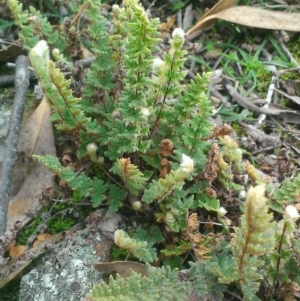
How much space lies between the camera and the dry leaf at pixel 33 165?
277 cm

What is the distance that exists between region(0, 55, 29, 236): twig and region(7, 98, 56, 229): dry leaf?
156mm

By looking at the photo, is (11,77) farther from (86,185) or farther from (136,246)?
(136,246)

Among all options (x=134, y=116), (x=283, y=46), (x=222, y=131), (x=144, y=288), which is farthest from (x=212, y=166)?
(x=283, y=46)

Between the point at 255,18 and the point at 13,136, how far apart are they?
177 centimetres

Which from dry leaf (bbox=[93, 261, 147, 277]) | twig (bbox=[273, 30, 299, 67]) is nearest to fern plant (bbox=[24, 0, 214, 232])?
dry leaf (bbox=[93, 261, 147, 277])

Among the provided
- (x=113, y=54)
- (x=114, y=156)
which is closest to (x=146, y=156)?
(x=114, y=156)

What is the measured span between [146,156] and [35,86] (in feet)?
2.79

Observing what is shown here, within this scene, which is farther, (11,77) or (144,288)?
(11,77)

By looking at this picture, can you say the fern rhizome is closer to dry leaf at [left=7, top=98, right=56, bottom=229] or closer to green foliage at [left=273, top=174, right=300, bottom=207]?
green foliage at [left=273, top=174, right=300, bottom=207]

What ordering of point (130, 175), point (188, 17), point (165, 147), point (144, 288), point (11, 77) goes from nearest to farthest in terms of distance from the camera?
point (144, 288) → point (130, 175) → point (165, 147) → point (11, 77) → point (188, 17)

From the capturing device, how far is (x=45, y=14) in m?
3.46

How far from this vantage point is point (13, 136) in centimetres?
276

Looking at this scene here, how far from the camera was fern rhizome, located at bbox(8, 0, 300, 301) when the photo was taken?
2281 mm

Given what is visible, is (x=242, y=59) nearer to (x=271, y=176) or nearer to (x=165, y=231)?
(x=271, y=176)
